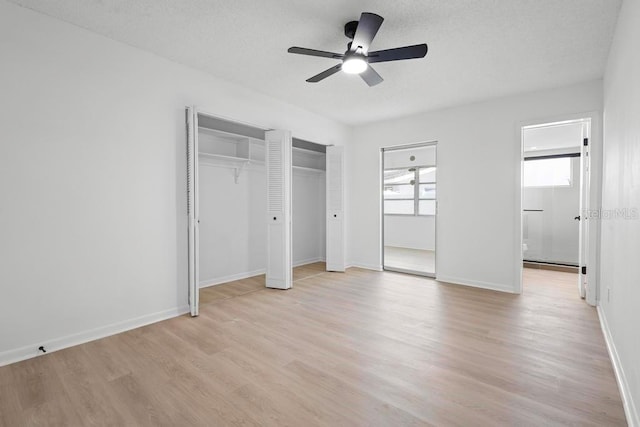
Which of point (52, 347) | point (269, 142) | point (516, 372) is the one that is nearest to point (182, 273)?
point (52, 347)

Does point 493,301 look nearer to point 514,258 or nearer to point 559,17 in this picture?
point 514,258

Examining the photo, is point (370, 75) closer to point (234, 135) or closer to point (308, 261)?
point (234, 135)

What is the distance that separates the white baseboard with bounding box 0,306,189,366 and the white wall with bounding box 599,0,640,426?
12.0ft

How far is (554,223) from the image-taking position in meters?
6.02

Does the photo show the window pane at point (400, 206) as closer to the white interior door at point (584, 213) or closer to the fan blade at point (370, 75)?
the white interior door at point (584, 213)

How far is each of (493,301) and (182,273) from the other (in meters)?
3.75

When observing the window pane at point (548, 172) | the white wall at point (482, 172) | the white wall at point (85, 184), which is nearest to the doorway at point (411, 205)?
the white wall at point (482, 172)

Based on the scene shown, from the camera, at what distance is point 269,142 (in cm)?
443

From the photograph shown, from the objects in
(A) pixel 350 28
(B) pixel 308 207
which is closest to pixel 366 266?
(B) pixel 308 207

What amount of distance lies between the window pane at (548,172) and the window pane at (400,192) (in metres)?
2.34

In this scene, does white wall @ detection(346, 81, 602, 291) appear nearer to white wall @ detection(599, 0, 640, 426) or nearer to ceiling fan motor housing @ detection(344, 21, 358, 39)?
white wall @ detection(599, 0, 640, 426)

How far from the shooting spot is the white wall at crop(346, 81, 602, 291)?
4.13m

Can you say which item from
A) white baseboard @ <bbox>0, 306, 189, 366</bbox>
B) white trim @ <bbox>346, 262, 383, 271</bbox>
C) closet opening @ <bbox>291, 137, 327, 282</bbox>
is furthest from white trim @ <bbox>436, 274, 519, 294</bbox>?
white baseboard @ <bbox>0, 306, 189, 366</bbox>

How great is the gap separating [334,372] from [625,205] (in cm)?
229
